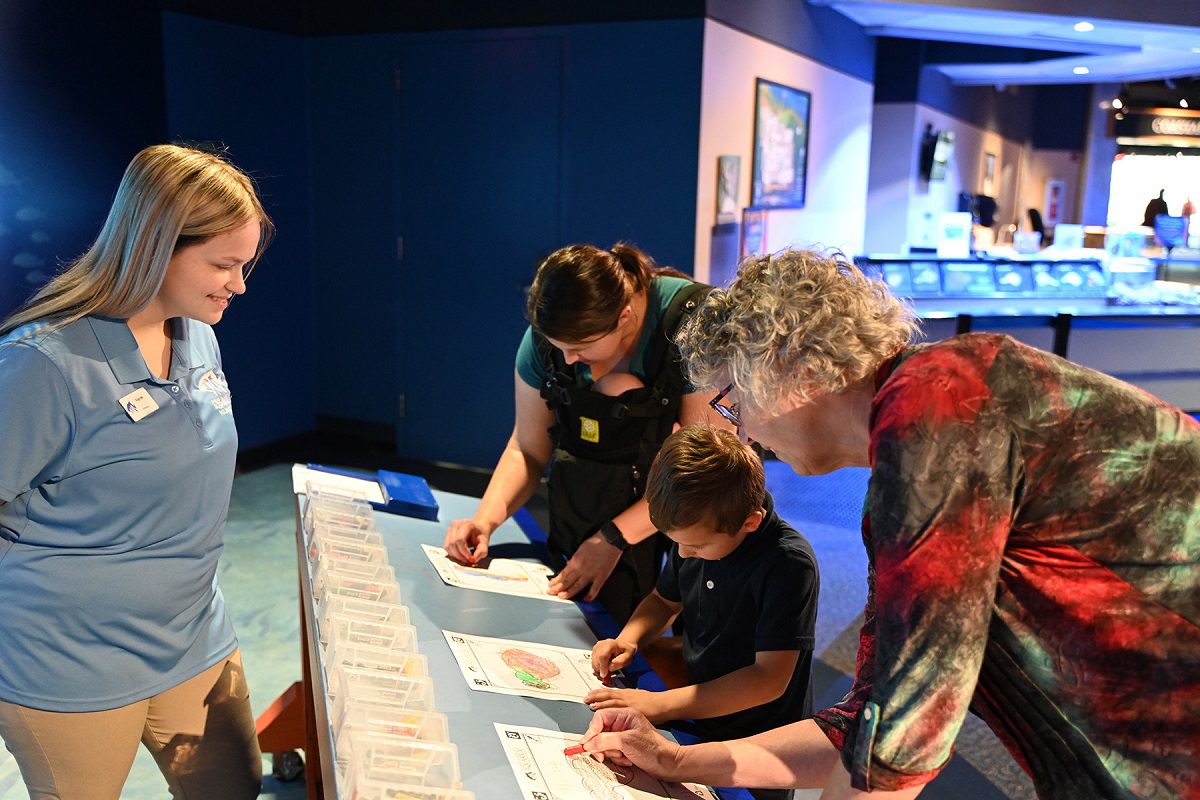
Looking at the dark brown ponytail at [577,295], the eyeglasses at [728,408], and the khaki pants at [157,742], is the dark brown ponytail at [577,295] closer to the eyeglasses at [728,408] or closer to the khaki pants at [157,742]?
the eyeglasses at [728,408]

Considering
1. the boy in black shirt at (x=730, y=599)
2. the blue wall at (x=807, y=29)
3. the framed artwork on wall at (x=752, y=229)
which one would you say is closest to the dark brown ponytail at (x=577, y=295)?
the boy in black shirt at (x=730, y=599)

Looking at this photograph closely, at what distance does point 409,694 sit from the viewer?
4.43 ft

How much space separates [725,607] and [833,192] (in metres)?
6.07

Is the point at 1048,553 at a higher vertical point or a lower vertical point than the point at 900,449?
lower

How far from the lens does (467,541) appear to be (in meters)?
2.22

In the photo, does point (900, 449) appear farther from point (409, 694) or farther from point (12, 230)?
point (12, 230)

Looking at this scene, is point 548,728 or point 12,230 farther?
point 12,230

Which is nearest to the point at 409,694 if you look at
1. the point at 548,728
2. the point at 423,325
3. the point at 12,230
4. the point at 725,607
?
the point at 548,728

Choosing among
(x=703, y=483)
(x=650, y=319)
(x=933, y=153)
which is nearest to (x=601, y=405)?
(x=650, y=319)

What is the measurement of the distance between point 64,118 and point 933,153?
754cm

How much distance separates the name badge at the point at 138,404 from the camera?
1.55 metres

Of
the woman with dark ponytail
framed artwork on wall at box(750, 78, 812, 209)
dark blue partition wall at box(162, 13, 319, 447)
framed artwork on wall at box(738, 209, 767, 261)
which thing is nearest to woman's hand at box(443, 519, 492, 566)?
the woman with dark ponytail

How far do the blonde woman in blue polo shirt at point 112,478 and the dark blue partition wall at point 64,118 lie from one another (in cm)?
322

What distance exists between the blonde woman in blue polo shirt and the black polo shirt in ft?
3.05
